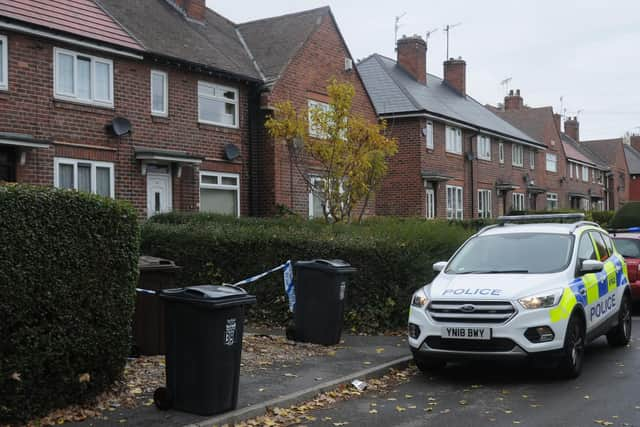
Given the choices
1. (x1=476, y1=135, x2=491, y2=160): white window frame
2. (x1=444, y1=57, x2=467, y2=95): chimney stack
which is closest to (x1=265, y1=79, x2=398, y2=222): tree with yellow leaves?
(x1=476, y1=135, x2=491, y2=160): white window frame

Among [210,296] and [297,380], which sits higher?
[210,296]

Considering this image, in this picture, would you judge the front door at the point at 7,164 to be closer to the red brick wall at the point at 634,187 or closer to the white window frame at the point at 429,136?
the white window frame at the point at 429,136

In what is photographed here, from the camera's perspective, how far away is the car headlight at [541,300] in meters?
7.89

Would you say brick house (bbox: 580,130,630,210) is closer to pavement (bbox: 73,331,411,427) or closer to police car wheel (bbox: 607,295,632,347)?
police car wheel (bbox: 607,295,632,347)

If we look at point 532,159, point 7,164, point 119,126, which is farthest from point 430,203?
point 7,164

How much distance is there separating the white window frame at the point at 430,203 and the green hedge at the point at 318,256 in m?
16.5

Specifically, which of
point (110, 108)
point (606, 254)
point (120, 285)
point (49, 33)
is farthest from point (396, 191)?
point (120, 285)

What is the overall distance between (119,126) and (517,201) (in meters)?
27.2

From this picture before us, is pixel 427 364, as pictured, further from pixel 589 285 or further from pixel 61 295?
pixel 61 295

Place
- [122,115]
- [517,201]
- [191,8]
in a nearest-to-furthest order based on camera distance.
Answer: [122,115]
[191,8]
[517,201]

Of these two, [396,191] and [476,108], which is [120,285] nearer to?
[396,191]

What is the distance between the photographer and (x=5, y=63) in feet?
48.4

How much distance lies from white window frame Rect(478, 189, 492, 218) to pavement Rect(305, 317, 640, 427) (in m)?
25.4

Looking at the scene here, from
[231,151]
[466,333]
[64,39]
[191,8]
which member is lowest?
[466,333]
